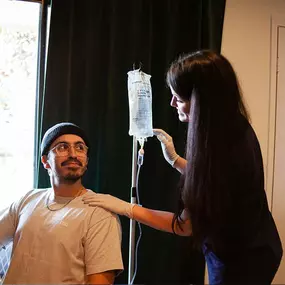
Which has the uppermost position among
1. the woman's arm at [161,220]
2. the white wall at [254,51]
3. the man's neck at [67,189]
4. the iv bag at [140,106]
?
the white wall at [254,51]

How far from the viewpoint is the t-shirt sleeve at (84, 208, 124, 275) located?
4.31 ft

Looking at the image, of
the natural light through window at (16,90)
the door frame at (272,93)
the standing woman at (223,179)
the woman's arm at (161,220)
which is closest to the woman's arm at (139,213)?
the woman's arm at (161,220)

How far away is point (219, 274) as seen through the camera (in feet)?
4.41

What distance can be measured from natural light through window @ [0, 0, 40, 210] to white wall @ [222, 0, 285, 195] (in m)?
1.24

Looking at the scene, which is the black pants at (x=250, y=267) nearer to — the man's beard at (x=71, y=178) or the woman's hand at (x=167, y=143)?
the woman's hand at (x=167, y=143)

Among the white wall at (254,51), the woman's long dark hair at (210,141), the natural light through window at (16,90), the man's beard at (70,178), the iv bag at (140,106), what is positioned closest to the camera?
the woman's long dark hair at (210,141)

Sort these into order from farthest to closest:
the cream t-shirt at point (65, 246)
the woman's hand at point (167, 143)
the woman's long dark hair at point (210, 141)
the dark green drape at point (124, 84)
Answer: the dark green drape at point (124, 84), the woman's hand at point (167, 143), the cream t-shirt at point (65, 246), the woman's long dark hair at point (210, 141)

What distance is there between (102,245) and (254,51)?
161 cm

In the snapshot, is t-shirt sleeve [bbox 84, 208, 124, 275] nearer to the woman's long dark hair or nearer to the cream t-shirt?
the cream t-shirt

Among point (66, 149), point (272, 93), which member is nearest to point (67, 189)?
point (66, 149)

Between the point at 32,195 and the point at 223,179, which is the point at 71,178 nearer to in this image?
the point at 32,195

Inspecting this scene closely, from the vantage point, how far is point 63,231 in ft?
4.54

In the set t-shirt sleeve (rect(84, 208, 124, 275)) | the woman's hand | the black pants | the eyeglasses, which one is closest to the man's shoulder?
the eyeglasses

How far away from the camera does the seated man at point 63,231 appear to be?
1341 mm
